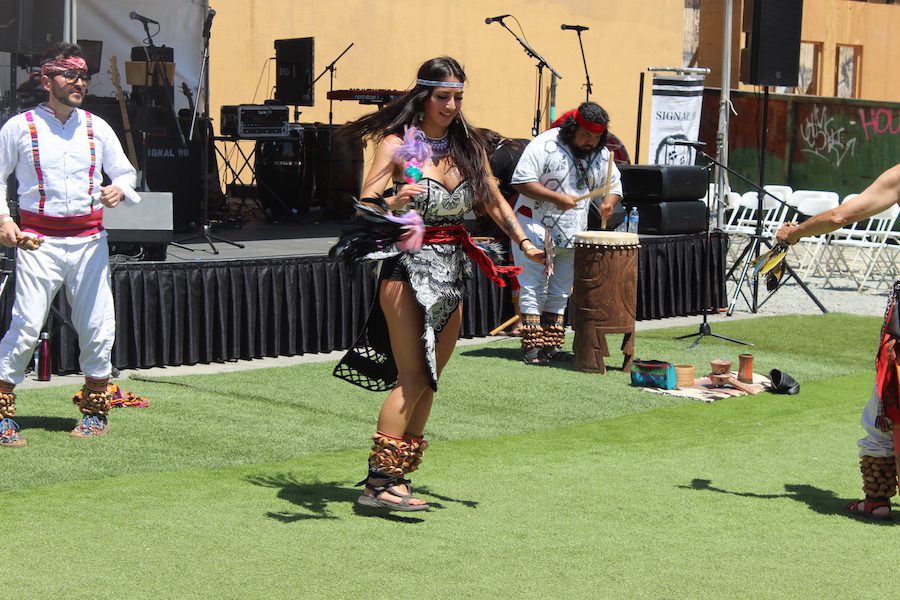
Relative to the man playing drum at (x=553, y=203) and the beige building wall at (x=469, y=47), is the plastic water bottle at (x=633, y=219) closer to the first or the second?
the man playing drum at (x=553, y=203)

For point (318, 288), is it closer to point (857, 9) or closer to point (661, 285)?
point (661, 285)

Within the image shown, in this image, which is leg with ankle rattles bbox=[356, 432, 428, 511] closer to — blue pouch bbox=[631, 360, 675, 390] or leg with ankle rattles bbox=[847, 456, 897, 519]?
leg with ankle rattles bbox=[847, 456, 897, 519]

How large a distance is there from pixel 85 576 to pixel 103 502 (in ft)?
3.25

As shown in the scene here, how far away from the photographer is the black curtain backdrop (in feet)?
27.4

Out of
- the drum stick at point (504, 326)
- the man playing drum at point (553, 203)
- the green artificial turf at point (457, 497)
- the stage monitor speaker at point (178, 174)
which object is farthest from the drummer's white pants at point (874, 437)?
the stage monitor speaker at point (178, 174)

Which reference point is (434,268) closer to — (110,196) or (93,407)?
(110,196)

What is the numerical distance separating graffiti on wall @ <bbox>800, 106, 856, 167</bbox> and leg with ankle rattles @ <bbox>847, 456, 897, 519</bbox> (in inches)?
626

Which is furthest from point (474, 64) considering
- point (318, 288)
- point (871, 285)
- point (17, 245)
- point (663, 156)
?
point (17, 245)

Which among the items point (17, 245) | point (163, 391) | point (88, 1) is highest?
point (88, 1)

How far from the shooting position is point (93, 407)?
6.40 metres

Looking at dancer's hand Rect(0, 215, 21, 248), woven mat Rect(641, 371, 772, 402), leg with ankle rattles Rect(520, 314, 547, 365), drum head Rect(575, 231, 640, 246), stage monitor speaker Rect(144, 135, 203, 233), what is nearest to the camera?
dancer's hand Rect(0, 215, 21, 248)

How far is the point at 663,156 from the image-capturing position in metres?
15.7

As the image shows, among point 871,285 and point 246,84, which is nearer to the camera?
point 871,285

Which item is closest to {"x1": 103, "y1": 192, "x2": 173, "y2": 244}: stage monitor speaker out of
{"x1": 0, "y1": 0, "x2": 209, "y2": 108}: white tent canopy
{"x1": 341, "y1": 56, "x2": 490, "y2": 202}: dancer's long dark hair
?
{"x1": 341, "y1": 56, "x2": 490, "y2": 202}: dancer's long dark hair
